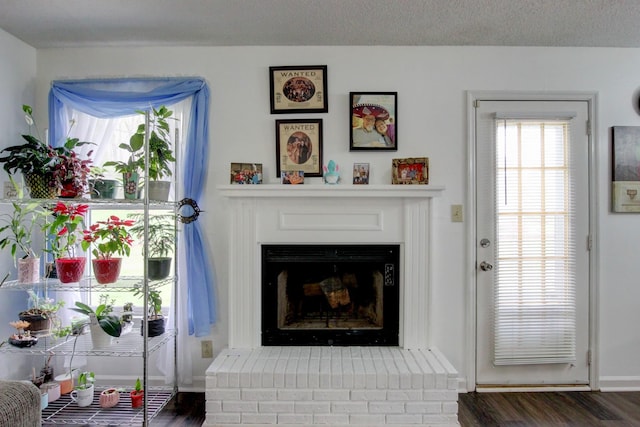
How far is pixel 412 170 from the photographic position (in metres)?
2.47

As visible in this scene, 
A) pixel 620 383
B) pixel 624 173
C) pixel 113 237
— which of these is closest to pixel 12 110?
pixel 113 237

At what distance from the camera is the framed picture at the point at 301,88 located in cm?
254

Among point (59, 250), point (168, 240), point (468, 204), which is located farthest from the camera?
point (468, 204)

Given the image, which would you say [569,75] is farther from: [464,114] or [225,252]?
[225,252]

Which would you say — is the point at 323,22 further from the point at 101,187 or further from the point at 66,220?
the point at 66,220

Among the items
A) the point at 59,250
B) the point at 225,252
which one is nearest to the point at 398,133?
the point at 225,252

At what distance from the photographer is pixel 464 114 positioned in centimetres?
256

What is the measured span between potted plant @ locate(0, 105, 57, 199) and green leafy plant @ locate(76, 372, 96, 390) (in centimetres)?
116

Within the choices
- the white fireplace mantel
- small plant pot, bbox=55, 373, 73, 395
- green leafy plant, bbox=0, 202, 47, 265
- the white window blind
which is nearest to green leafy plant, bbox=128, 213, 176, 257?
the white fireplace mantel

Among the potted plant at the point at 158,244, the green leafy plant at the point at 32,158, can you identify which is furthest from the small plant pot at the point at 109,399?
the green leafy plant at the point at 32,158

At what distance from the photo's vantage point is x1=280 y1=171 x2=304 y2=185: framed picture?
2.45 meters

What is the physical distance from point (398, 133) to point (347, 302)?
1.25 m

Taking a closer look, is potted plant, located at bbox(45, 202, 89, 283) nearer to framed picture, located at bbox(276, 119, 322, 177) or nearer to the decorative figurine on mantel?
framed picture, located at bbox(276, 119, 322, 177)

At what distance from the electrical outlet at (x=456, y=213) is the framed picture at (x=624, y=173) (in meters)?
1.07
